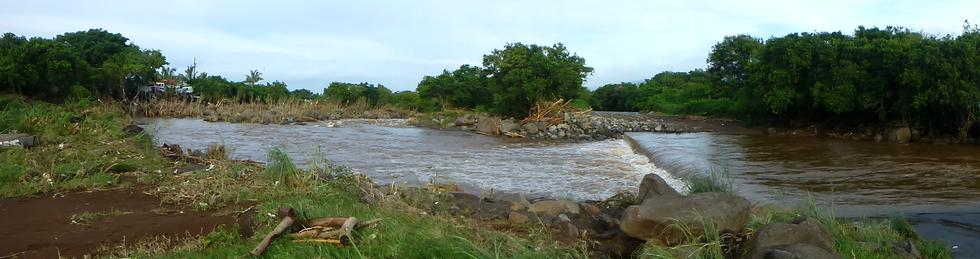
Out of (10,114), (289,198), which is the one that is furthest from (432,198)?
(10,114)

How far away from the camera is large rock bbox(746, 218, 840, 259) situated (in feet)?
17.7

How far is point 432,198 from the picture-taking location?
28.0ft

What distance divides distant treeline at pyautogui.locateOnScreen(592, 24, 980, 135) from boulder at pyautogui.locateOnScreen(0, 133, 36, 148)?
80.5ft

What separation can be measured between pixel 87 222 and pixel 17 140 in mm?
6493

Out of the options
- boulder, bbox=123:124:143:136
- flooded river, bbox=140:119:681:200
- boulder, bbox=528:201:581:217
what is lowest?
flooded river, bbox=140:119:681:200

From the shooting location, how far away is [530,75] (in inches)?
1266

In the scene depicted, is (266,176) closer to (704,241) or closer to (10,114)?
(704,241)

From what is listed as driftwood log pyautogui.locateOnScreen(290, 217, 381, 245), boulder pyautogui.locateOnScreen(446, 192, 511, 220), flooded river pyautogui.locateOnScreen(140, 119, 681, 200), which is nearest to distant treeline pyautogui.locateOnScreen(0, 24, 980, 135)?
flooded river pyautogui.locateOnScreen(140, 119, 681, 200)

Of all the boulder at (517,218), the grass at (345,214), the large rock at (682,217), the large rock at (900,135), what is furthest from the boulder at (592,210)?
the large rock at (900,135)

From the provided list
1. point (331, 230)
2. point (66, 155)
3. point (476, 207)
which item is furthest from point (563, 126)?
point (331, 230)

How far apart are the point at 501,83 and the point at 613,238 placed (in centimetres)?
2661

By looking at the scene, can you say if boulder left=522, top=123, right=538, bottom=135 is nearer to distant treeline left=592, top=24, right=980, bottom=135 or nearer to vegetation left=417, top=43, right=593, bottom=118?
vegetation left=417, top=43, right=593, bottom=118

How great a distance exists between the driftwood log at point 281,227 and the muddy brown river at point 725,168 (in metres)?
5.47

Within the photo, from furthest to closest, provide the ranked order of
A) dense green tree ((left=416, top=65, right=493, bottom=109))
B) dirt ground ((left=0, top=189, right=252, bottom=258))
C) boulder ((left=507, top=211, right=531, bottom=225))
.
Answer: dense green tree ((left=416, top=65, right=493, bottom=109))
boulder ((left=507, top=211, right=531, bottom=225))
dirt ground ((left=0, top=189, right=252, bottom=258))
